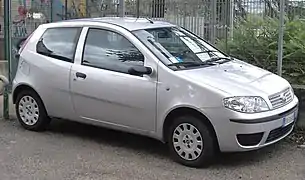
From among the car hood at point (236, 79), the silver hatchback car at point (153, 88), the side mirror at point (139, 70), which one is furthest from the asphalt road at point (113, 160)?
the side mirror at point (139, 70)

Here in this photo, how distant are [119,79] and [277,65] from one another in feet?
9.04

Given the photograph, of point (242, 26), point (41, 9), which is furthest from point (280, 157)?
point (41, 9)

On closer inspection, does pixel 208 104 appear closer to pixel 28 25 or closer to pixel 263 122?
pixel 263 122

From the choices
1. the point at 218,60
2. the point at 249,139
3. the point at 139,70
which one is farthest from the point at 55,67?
the point at 249,139

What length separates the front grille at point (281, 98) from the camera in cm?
590

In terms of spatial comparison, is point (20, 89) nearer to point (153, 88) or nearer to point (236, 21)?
point (153, 88)

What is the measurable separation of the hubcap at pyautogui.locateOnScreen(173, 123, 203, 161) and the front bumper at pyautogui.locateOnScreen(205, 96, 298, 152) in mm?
260

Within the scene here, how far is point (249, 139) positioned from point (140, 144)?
1.72 metres

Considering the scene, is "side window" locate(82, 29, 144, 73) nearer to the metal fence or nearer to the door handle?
the door handle

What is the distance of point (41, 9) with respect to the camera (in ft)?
36.3

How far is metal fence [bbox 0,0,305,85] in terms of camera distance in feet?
26.1

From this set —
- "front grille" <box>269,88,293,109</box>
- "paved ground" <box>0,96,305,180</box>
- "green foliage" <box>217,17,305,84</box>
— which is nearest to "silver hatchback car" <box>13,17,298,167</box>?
"front grille" <box>269,88,293,109</box>

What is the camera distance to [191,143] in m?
5.91

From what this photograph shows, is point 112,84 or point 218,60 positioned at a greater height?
point 218,60
